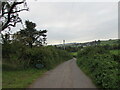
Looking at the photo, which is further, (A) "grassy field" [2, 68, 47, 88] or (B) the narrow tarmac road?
(A) "grassy field" [2, 68, 47, 88]

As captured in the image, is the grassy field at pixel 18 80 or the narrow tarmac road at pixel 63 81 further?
the grassy field at pixel 18 80

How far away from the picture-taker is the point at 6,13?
16.7 m

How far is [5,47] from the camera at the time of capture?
57.7 ft

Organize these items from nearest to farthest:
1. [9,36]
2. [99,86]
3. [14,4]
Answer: [99,86]
[14,4]
[9,36]

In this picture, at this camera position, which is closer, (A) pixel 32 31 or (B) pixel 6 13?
(B) pixel 6 13

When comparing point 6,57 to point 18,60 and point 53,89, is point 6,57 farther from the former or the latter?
point 53,89

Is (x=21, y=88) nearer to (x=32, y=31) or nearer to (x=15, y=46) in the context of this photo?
(x=15, y=46)

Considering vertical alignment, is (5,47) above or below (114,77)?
above

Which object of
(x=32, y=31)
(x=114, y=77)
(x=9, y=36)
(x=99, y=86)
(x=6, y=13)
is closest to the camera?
(x=114, y=77)

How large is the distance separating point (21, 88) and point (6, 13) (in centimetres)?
1141

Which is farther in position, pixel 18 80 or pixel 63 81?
pixel 18 80

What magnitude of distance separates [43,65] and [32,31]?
→ 2865cm

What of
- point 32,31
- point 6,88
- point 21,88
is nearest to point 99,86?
point 21,88

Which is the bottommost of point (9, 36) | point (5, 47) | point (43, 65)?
point (43, 65)
